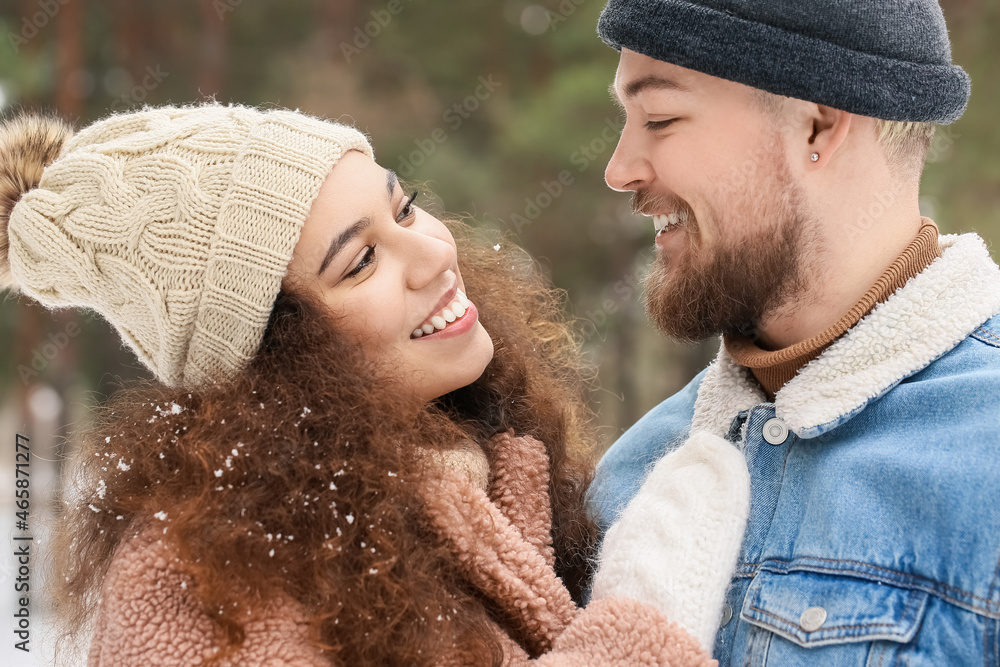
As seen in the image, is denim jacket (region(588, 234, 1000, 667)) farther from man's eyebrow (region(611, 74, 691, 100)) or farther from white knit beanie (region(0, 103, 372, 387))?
white knit beanie (region(0, 103, 372, 387))

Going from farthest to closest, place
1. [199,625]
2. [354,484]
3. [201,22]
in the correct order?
[201,22] → [354,484] → [199,625]

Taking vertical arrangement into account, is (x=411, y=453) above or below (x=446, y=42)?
above

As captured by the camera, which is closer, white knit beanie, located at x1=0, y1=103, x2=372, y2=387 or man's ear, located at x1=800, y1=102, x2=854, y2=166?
Answer: white knit beanie, located at x1=0, y1=103, x2=372, y2=387

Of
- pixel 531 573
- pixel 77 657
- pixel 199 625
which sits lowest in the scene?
pixel 77 657

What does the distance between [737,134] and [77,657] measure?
178 cm

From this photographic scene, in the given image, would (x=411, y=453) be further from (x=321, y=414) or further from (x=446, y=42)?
(x=446, y=42)

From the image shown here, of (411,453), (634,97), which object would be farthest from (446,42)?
(411,453)

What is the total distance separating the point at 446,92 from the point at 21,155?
6.82 m

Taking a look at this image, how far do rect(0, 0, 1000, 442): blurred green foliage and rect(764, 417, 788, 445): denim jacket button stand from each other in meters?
4.85

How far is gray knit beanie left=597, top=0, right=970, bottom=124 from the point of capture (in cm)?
179

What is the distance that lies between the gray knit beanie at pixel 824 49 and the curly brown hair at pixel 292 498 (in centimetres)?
95

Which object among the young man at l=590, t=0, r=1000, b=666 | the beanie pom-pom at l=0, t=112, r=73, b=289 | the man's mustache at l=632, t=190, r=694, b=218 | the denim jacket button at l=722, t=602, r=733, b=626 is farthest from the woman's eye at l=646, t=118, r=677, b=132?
the beanie pom-pom at l=0, t=112, r=73, b=289

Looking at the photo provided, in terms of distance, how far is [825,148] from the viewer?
6.29 ft

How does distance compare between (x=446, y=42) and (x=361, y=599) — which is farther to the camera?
(x=446, y=42)
